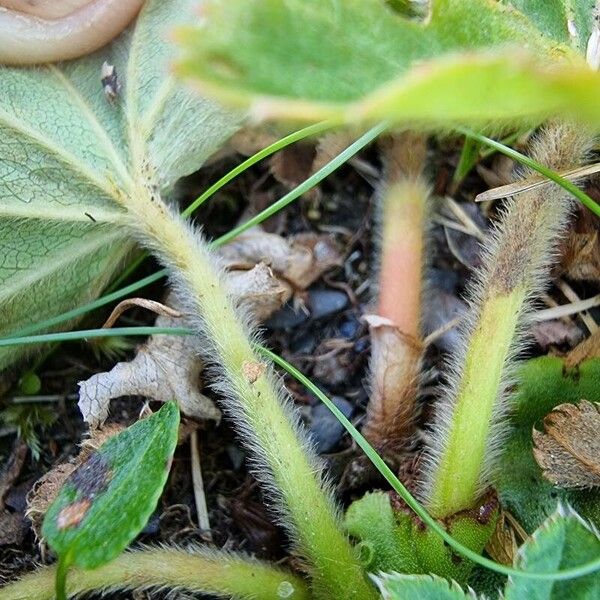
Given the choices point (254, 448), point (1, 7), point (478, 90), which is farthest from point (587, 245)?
point (1, 7)

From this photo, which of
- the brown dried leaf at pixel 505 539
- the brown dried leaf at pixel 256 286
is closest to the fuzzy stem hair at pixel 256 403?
the brown dried leaf at pixel 256 286

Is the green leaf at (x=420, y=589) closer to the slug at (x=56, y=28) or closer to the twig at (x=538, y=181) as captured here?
the twig at (x=538, y=181)

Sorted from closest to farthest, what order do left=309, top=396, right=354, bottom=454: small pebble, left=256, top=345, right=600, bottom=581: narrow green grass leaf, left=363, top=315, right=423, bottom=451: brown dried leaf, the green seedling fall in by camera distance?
the green seedling < left=256, top=345, right=600, bottom=581: narrow green grass leaf < left=363, top=315, right=423, bottom=451: brown dried leaf < left=309, top=396, right=354, bottom=454: small pebble

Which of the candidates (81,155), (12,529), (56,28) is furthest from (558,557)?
(56,28)

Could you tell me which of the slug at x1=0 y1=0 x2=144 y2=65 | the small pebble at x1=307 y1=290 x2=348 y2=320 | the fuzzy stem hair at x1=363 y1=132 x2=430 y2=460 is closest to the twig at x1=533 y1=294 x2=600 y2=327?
the fuzzy stem hair at x1=363 y1=132 x2=430 y2=460

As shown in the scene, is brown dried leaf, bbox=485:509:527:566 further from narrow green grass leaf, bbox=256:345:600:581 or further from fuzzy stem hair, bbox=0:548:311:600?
fuzzy stem hair, bbox=0:548:311:600

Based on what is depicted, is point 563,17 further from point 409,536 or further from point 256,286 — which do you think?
point 409,536
